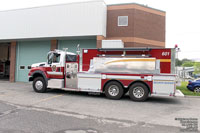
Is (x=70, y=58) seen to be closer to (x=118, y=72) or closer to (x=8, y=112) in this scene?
(x=118, y=72)

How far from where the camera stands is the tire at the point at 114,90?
9648 mm

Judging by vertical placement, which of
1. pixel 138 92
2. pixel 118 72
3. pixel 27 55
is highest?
pixel 27 55

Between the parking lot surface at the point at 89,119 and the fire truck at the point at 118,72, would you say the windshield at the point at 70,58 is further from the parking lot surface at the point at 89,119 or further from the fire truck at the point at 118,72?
the parking lot surface at the point at 89,119

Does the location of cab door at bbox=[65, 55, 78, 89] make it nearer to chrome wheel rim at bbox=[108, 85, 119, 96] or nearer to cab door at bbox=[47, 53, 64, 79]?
cab door at bbox=[47, 53, 64, 79]

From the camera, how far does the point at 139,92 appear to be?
9.39 metres

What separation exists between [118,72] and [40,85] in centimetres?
543

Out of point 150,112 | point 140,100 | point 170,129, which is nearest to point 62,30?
point 140,100

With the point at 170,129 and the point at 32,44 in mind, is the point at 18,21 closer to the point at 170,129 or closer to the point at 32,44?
the point at 32,44

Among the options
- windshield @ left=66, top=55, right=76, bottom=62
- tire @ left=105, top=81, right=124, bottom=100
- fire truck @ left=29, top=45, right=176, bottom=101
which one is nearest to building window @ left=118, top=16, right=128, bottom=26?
windshield @ left=66, top=55, right=76, bottom=62

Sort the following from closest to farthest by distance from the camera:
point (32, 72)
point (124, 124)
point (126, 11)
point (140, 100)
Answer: point (124, 124) < point (140, 100) < point (32, 72) < point (126, 11)

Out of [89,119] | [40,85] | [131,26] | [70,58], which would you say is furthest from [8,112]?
[131,26]

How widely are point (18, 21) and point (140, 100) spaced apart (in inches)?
591

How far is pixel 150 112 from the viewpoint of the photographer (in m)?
7.26

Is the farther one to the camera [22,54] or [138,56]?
[22,54]
